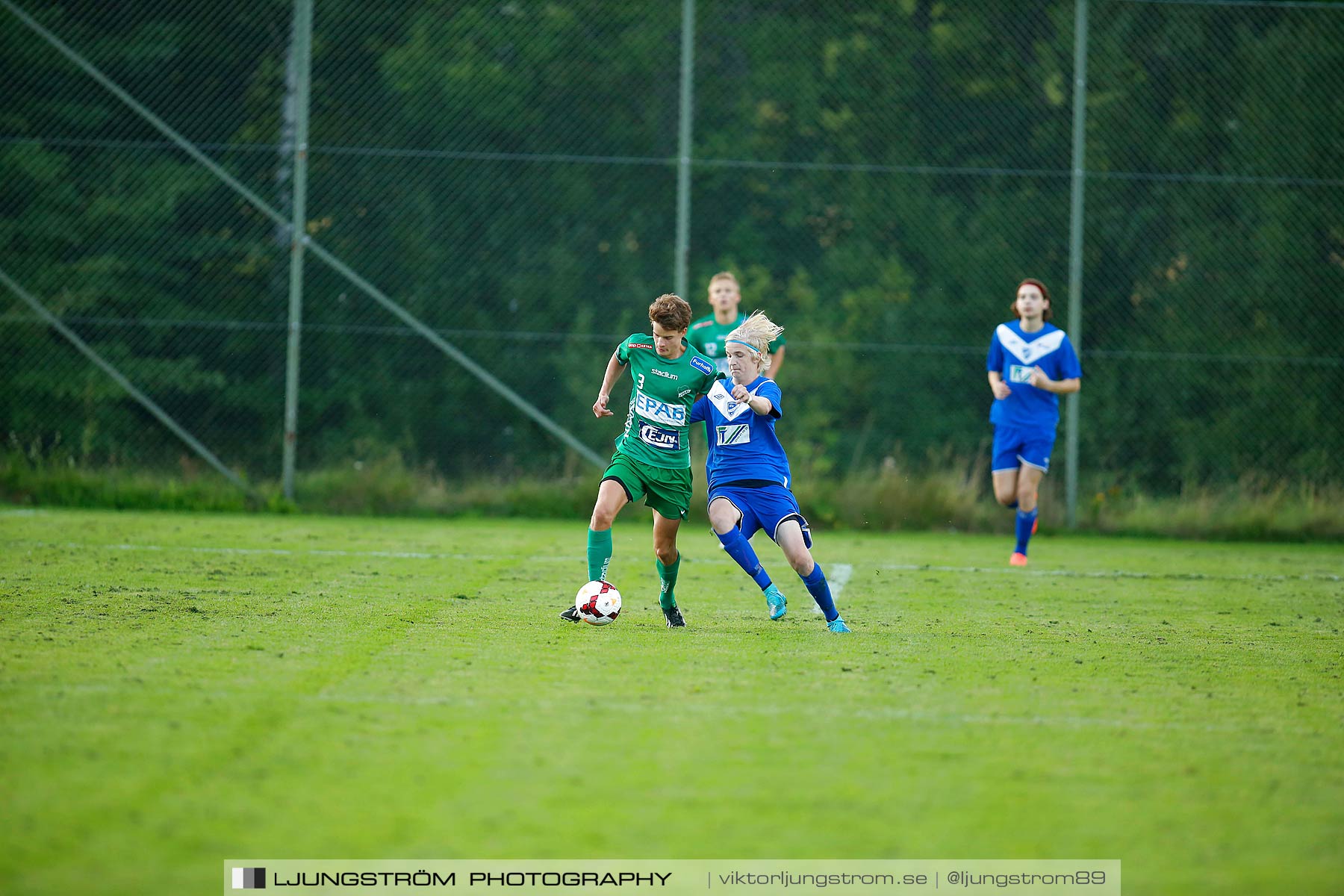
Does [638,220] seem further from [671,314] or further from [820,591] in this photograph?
[820,591]

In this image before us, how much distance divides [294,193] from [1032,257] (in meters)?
7.45

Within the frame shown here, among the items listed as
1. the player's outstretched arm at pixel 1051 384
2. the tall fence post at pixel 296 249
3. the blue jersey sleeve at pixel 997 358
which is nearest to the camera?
the player's outstretched arm at pixel 1051 384

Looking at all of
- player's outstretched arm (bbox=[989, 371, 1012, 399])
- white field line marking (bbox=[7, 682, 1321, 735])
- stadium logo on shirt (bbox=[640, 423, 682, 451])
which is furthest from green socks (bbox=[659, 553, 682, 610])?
player's outstretched arm (bbox=[989, 371, 1012, 399])

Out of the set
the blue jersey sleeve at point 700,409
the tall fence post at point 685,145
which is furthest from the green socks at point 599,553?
the tall fence post at point 685,145

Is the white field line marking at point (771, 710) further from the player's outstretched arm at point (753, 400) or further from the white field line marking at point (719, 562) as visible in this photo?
the white field line marking at point (719, 562)

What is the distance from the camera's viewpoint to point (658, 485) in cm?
618

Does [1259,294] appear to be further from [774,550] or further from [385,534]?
[385,534]

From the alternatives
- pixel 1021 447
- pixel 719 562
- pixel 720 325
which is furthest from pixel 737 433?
pixel 1021 447

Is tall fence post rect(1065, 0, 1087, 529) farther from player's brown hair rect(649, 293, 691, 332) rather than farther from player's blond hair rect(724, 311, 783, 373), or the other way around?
player's brown hair rect(649, 293, 691, 332)

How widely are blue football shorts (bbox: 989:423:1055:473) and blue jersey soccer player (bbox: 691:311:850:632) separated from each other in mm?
3642

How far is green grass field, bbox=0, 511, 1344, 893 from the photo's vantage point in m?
2.96

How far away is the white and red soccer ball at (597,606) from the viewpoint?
5.89 m

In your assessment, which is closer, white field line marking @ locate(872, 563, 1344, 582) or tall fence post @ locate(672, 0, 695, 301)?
white field line marking @ locate(872, 563, 1344, 582)

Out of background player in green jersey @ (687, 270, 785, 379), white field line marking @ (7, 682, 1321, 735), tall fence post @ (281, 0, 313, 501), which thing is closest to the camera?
white field line marking @ (7, 682, 1321, 735)
